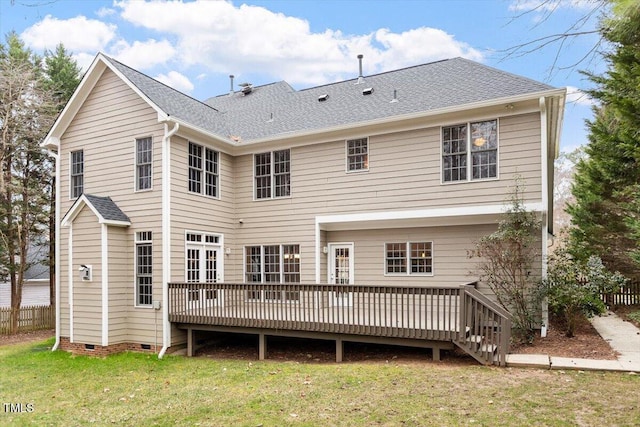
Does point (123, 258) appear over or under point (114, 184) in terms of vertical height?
under

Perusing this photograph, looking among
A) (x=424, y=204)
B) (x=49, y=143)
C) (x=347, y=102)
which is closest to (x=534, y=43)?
(x=424, y=204)

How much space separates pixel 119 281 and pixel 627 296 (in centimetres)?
1716

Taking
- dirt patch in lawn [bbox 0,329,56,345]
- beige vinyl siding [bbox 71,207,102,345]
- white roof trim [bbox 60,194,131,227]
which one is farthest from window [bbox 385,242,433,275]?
dirt patch in lawn [bbox 0,329,56,345]

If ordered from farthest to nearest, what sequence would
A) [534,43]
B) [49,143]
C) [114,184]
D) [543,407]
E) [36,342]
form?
1. [36,342]
2. [49,143]
3. [114,184]
4. [543,407]
5. [534,43]

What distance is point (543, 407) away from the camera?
5504 millimetres


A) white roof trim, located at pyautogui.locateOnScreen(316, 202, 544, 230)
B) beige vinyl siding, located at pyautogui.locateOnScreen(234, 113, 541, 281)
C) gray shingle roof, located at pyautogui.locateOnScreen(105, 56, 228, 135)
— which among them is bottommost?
white roof trim, located at pyautogui.locateOnScreen(316, 202, 544, 230)

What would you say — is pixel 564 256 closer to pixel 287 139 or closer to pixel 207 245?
pixel 287 139

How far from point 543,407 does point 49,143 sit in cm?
1351

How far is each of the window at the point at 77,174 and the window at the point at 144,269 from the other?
106 inches

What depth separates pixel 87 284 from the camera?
10930 millimetres

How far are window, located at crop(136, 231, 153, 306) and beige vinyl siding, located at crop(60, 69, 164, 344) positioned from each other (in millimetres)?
157

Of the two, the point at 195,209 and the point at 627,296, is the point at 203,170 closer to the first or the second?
the point at 195,209

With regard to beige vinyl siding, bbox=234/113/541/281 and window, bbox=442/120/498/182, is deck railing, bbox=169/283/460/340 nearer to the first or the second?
beige vinyl siding, bbox=234/113/541/281

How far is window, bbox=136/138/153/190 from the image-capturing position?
1127 centimetres
